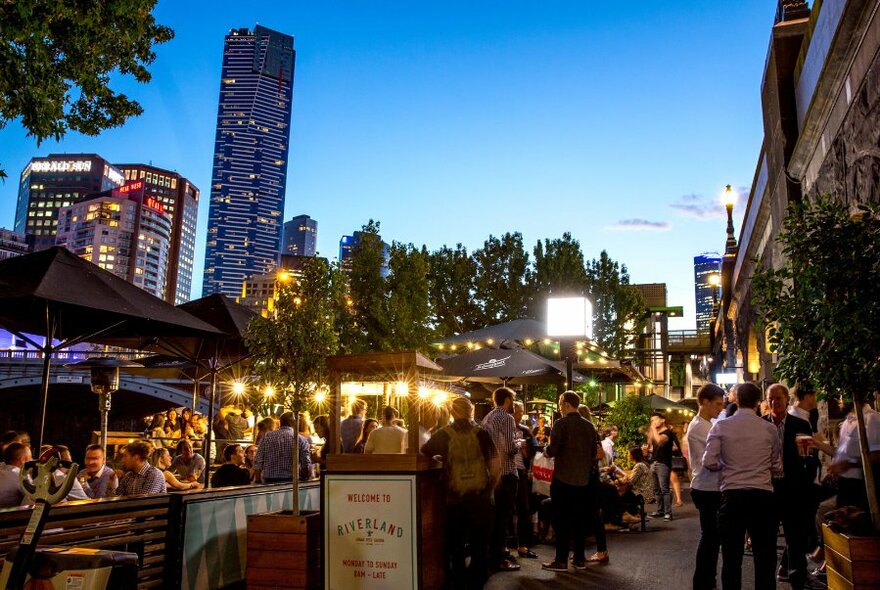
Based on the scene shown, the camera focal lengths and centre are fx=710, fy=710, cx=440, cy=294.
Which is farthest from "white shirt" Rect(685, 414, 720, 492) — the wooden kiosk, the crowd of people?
the wooden kiosk

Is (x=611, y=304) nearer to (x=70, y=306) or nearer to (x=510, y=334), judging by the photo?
(x=510, y=334)

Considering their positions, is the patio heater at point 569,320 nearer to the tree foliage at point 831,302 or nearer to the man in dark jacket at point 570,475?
the man in dark jacket at point 570,475

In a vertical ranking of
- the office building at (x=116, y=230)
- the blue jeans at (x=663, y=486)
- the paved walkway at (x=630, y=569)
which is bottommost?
the paved walkway at (x=630, y=569)

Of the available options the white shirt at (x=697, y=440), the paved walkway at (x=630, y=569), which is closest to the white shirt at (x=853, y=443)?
the white shirt at (x=697, y=440)

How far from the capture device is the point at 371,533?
6242mm

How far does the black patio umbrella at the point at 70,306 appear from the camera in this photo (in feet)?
22.0

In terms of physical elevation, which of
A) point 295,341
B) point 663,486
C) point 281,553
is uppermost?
point 295,341

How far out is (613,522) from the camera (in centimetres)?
1140

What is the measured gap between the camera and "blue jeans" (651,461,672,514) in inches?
515

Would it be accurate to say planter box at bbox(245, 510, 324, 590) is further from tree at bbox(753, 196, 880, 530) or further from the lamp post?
the lamp post

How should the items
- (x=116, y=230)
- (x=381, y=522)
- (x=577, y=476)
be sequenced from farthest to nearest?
(x=116, y=230), (x=577, y=476), (x=381, y=522)

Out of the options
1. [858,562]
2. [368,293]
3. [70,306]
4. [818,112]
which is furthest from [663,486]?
[368,293]

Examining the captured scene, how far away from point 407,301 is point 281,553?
3002 cm

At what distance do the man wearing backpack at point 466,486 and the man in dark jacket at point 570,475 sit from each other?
1183 millimetres
